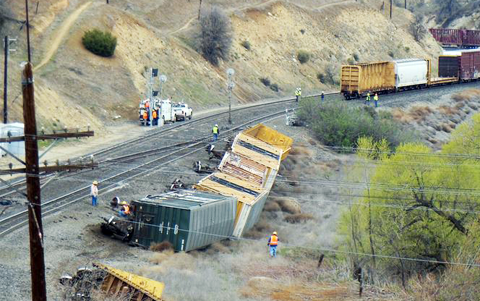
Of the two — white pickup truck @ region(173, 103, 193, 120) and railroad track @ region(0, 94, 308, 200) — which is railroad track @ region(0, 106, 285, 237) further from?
white pickup truck @ region(173, 103, 193, 120)

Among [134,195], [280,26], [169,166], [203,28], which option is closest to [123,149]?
[169,166]

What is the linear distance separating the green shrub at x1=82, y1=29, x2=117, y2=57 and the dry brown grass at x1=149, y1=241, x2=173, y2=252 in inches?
1486

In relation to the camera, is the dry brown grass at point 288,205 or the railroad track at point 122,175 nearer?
the railroad track at point 122,175

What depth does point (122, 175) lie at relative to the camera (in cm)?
4172

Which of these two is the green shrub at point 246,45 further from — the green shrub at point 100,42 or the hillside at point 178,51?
the green shrub at point 100,42

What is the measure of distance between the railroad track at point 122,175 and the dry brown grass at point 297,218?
684cm

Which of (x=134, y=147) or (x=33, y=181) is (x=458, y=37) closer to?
(x=134, y=147)

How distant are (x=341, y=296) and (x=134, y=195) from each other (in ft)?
42.9

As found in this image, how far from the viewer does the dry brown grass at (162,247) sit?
31828 millimetres

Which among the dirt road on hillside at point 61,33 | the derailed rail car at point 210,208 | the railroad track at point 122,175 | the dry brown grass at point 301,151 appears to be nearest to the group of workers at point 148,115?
the railroad track at point 122,175

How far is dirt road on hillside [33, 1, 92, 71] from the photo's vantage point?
Result: 6506cm

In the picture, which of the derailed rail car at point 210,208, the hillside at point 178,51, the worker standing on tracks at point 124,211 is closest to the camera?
the derailed rail car at point 210,208

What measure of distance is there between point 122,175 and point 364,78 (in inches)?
1505

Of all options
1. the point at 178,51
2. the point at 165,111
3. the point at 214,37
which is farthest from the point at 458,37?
the point at 165,111
